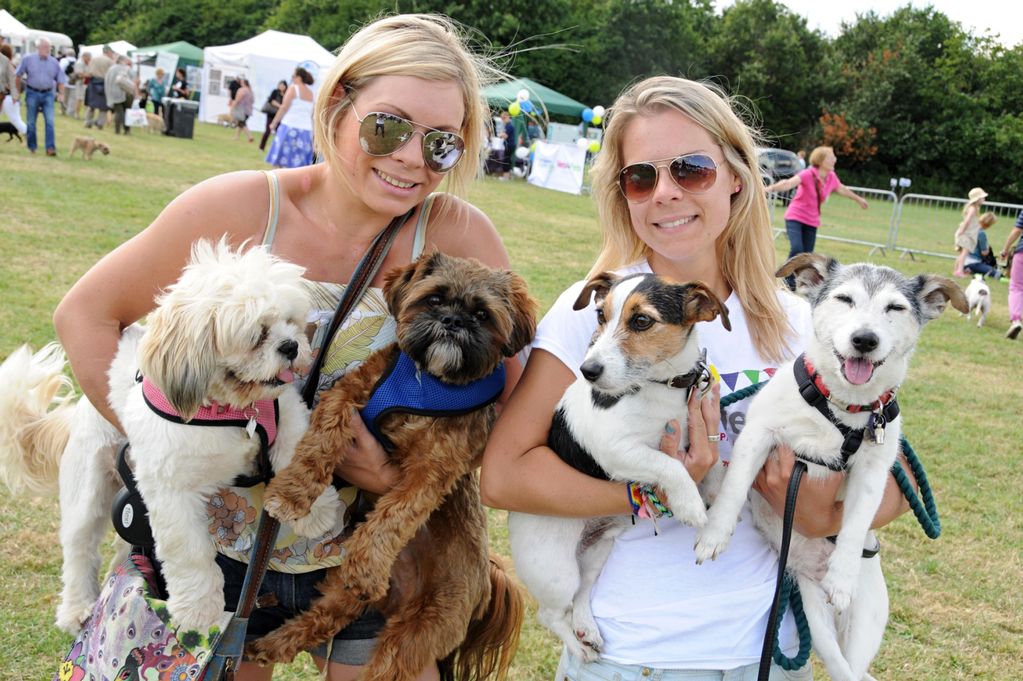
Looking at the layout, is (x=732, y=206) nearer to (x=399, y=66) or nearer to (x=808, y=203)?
(x=399, y=66)

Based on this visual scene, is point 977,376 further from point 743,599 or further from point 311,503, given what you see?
point 311,503

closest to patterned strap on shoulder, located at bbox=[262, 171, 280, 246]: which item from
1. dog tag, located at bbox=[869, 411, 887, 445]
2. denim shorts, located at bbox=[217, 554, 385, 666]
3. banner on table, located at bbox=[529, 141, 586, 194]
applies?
denim shorts, located at bbox=[217, 554, 385, 666]

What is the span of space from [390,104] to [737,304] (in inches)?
52.2

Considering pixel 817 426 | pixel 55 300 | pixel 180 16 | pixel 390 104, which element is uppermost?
pixel 180 16

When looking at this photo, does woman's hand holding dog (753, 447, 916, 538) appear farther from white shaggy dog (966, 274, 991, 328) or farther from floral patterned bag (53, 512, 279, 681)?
white shaggy dog (966, 274, 991, 328)

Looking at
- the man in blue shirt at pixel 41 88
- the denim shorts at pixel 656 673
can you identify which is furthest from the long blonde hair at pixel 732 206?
the man in blue shirt at pixel 41 88

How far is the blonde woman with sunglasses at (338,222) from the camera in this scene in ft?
8.45

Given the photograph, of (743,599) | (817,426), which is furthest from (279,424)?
(817,426)

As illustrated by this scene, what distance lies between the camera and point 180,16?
2552 inches

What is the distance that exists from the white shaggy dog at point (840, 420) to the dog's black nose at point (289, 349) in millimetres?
1374

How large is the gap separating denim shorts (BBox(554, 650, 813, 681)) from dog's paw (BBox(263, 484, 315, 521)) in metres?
0.96

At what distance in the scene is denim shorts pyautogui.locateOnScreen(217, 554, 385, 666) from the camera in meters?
2.65

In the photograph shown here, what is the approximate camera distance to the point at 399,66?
262 centimetres

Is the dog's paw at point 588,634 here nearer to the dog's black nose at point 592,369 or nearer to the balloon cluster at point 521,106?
the dog's black nose at point 592,369
